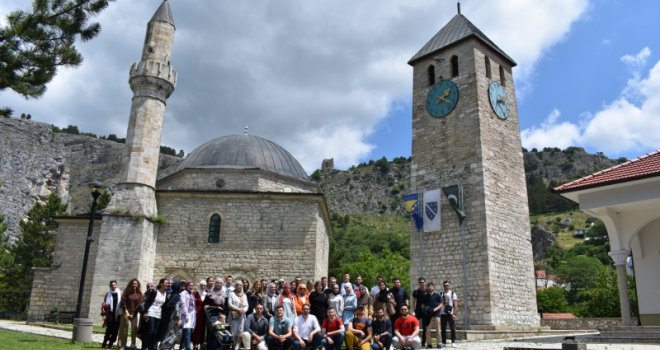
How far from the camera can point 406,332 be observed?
8.73 metres

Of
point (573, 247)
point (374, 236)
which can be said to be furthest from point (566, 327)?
point (573, 247)

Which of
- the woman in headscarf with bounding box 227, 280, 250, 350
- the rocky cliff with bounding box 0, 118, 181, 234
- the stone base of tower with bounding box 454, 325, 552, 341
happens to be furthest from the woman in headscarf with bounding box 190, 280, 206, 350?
the rocky cliff with bounding box 0, 118, 181, 234

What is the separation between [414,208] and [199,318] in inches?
426

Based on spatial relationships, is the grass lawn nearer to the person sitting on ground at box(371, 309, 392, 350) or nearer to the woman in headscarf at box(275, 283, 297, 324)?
the woman in headscarf at box(275, 283, 297, 324)

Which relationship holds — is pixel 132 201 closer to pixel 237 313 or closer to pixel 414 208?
pixel 414 208

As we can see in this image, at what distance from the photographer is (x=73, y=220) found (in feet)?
66.4

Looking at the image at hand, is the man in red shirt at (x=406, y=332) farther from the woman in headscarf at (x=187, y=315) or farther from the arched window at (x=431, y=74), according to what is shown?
the arched window at (x=431, y=74)

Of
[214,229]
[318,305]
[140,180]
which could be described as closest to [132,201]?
[140,180]

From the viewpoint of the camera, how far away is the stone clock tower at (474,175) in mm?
15547

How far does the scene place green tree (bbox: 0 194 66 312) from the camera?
102 ft

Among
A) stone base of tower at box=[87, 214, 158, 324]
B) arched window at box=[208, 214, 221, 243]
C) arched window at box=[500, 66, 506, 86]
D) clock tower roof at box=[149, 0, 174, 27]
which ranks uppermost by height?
clock tower roof at box=[149, 0, 174, 27]

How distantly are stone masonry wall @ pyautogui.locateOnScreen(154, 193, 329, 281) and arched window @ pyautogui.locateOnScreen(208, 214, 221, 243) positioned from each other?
0.62 ft

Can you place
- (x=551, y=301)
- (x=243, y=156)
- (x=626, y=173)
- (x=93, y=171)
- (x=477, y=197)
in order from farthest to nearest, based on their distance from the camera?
(x=93, y=171)
(x=551, y=301)
(x=243, y=156)
(x=477, y=197)
(x=626, y=173)

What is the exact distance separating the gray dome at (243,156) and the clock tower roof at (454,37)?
28.0 feet
